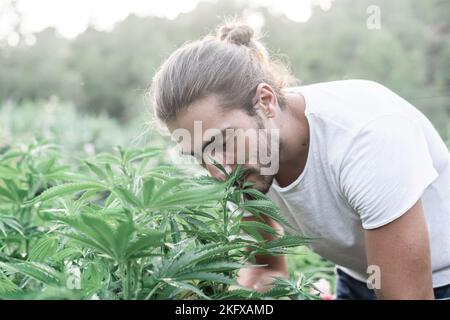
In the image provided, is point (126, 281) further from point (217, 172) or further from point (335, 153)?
point (335, 153)

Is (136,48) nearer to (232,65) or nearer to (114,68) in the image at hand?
(114,68)

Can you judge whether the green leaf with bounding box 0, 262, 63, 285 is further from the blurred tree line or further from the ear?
the blurred tree line

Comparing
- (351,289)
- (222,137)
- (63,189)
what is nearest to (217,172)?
(222,137)

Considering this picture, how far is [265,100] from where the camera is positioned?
149 cm

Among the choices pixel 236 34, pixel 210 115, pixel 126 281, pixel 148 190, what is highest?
pixel 236 34

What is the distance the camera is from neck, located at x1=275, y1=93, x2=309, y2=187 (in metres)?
1.53

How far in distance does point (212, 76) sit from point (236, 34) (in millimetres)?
275

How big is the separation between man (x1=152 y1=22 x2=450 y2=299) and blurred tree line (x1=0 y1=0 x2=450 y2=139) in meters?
5.00

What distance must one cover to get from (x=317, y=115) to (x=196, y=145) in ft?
1.10

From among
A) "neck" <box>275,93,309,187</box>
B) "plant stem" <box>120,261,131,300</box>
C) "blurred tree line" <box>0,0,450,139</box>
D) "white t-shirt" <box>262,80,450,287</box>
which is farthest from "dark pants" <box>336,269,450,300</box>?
"blurred tree line" <box>0,0,450,139</box>

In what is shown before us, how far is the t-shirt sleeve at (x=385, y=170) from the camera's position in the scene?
1264mm

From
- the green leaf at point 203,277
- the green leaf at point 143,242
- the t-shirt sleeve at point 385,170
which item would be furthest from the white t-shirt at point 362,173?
the green leaf at point 143,242

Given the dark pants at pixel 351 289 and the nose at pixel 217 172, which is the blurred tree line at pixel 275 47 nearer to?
the dark pants at pixel 351 289
